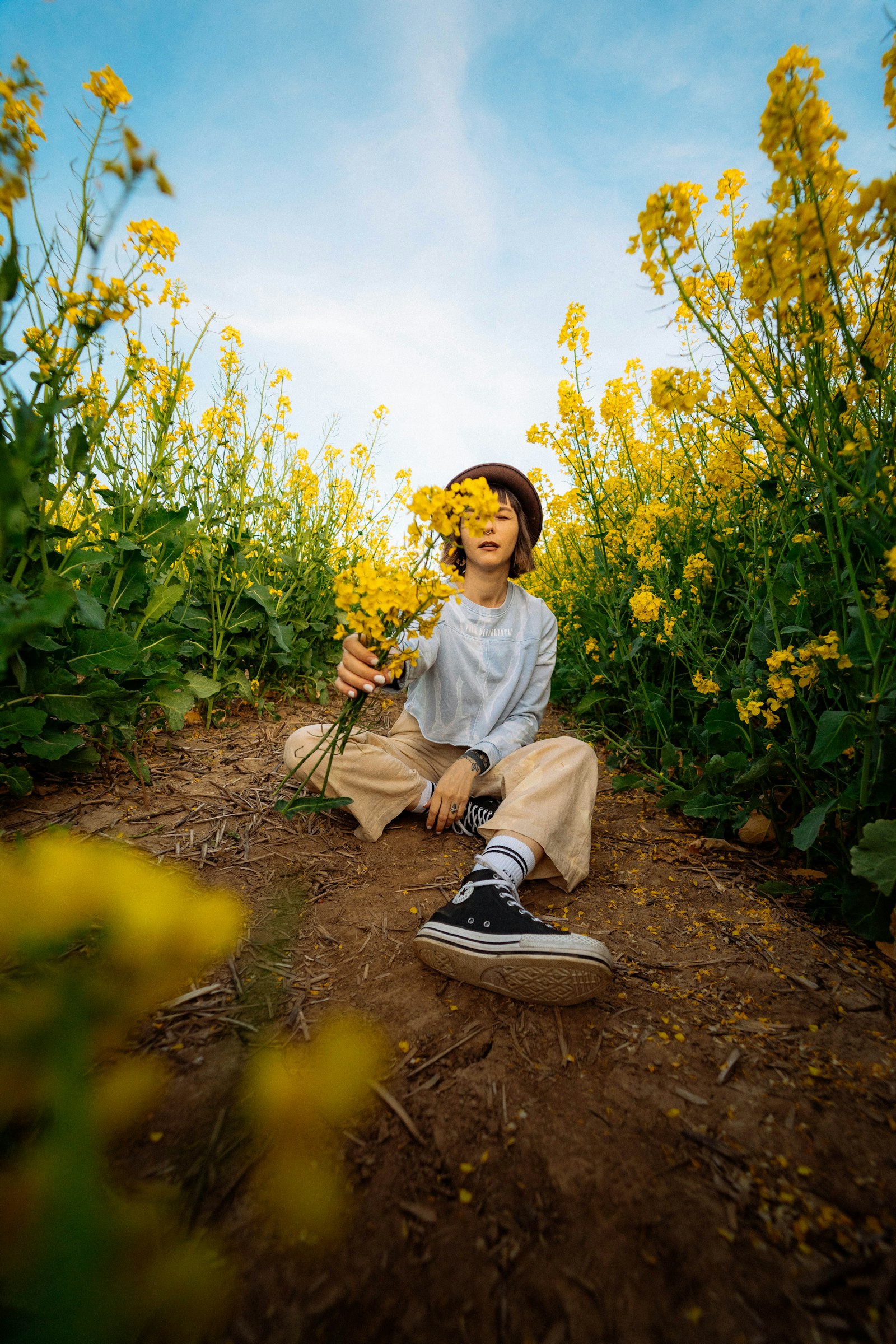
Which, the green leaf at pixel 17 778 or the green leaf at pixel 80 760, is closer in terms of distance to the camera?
the green leaf at pixel 17 778

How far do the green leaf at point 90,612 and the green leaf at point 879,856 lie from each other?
2.19 m

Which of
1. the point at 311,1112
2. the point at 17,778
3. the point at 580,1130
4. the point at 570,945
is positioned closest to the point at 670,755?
the point at 570,945

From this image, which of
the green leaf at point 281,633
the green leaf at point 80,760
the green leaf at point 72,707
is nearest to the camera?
the green leaf at point 72,707

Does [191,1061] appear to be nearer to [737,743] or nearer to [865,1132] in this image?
[865,1132]

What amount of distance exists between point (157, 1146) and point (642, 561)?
93.0 inches

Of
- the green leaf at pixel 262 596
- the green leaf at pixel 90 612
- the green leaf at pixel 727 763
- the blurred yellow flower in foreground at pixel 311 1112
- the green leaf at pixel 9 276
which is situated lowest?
the blurred yellow flower in foreground at pixel 311 1112

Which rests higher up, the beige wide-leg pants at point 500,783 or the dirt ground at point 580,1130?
the beige wide-leg pants at point 500,783

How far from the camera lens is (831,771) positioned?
1573 mm

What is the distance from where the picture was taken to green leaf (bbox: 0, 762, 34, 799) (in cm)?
177

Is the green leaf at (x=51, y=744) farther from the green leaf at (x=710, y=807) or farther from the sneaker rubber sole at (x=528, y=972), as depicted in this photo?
the green leaf at (x=710, y=807)

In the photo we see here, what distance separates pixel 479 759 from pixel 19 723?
1450 millimetres

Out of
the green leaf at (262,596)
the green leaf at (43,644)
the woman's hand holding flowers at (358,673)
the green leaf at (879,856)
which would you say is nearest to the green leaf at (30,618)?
the woman's hand holding flowers at (358,673)

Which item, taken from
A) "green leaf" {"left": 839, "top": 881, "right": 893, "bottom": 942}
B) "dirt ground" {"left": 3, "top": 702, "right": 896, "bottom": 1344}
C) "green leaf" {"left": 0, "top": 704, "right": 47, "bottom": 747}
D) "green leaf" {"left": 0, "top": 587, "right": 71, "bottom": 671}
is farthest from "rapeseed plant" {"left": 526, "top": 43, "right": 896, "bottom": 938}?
"green leaf" {"left": 0, "top": 704, "right": 47, "bottom": 747}

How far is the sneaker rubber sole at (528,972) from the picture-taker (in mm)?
1214
